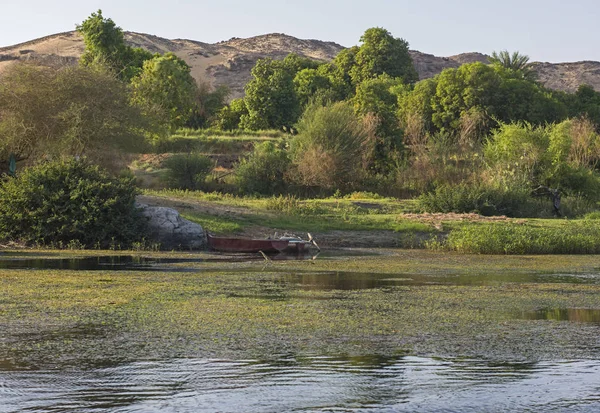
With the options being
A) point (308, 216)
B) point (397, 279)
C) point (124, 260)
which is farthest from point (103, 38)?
point (397, 279)

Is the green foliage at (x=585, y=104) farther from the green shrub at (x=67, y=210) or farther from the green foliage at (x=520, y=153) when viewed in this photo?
the green shrub at (x=67, y=210)

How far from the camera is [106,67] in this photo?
3541 centimetres

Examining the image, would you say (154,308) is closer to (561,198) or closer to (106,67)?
(106,67)

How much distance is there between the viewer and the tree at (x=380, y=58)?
83.3 m

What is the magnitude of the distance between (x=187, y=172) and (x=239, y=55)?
84775 mm

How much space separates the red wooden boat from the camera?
997 inches

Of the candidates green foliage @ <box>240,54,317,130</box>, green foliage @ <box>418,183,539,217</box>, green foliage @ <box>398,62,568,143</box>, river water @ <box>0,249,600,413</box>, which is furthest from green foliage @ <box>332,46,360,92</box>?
river water @ <box>0,249,600,413</box>

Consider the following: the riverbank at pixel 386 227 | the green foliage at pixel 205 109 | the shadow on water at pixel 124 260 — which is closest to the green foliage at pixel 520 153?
the riverbank at pixel 386 227

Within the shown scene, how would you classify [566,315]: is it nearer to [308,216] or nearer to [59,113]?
[308,216]

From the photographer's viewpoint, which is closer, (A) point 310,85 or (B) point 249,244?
(B) point 249,244

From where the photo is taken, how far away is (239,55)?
408ft

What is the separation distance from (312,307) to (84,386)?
583 cm

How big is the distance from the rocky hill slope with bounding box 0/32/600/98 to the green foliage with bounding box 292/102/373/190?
204 ft

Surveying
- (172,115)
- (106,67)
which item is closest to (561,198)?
(106,67)
